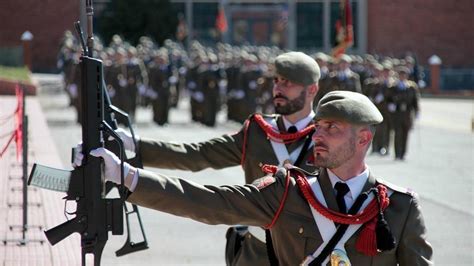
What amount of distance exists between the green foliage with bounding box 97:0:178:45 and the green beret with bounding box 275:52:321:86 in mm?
38798

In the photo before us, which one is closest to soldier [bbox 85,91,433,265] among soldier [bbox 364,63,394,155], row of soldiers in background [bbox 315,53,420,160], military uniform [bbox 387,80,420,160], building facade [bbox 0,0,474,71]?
row of soldiers in background [bbox 315,53,420,160]

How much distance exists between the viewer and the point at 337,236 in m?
5.20

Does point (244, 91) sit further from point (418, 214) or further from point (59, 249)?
point (418, 214)

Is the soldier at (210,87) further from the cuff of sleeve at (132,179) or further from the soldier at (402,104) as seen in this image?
the cuff of sleeve at (132,179)

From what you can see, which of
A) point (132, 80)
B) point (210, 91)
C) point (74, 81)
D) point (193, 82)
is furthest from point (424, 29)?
point (74, 81)

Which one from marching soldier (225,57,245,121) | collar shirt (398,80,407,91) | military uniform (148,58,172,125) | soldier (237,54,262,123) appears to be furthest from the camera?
marching soldier (225,57,245,121)

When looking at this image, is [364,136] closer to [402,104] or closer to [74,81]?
[402,104]

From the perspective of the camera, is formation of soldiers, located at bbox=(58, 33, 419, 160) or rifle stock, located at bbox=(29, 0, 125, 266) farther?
formation of soldiers, located at bbox=(58, 33, 419, 160)

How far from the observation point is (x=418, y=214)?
17.2 ft

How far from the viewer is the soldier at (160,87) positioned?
30.6 m

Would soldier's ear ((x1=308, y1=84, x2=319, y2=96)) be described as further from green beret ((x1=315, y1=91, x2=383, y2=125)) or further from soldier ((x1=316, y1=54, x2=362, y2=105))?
soldier ((x1=316, y1=54, x2=362, y2=105))

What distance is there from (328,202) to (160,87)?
26.8 m

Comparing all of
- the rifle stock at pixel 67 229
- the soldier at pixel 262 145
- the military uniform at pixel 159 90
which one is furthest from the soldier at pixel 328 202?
the military uniform at pixel 159 90

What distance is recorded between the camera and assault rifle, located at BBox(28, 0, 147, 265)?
16.9ft
